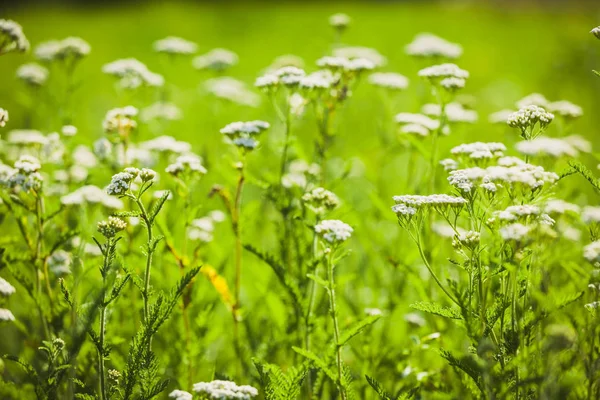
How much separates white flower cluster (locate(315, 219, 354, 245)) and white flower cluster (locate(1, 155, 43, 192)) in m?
1.50

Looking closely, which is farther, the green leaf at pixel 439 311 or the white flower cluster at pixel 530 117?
the white flower cluster at pixel 530 117

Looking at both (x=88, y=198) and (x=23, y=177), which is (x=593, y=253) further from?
(x=23, y=177)

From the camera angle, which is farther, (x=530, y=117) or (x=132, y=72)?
(x=132, y=72)

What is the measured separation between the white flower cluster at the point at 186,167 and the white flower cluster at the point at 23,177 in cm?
69

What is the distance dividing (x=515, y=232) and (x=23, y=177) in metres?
2.42

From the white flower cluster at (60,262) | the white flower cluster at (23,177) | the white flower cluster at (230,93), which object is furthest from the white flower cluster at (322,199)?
the white flower cluster at (230,93)

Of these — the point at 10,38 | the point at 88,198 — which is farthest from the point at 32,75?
the point at 88,198

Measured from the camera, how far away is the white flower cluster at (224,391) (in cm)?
229

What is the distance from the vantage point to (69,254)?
12.2ft

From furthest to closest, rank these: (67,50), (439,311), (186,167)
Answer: (67,50) < (186,167) < (439,311)

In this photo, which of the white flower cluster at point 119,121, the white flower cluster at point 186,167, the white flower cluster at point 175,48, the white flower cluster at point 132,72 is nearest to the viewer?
the white flower cluster at point 186,167

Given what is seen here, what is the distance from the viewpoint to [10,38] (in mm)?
3230

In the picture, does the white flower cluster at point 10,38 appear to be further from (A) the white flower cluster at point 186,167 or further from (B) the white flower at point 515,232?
(B) the white flower at point 515,232

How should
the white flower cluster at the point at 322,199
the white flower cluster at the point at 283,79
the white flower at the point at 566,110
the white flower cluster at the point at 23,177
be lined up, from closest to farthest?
the white flower cluster at the point at 23,177, the white flower cluster at the point at 322,199, the white flower cluster at the point at 283,79, the white flower at the point at 566,110
